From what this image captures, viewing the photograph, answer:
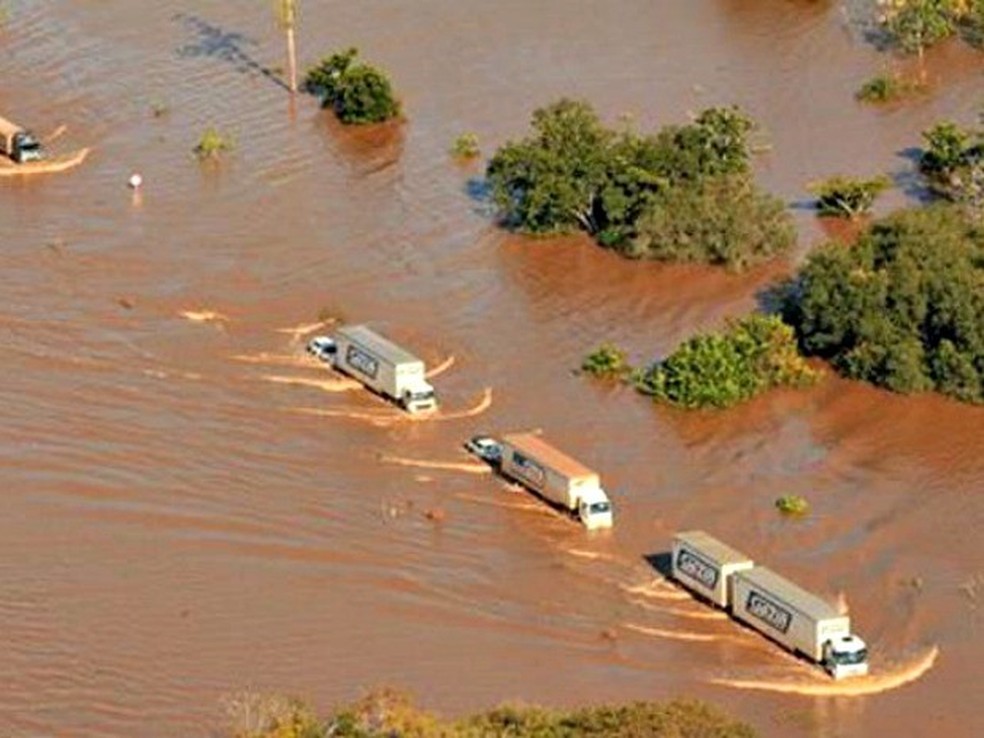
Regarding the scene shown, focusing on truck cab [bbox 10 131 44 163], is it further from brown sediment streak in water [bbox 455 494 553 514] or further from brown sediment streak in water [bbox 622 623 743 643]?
brown sediment streak in water [bbox 622 623 743 643]

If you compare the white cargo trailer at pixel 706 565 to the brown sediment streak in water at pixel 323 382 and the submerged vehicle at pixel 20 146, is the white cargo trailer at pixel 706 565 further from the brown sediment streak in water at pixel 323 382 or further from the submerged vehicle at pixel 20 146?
the submerged vehicle at pixel 20 146

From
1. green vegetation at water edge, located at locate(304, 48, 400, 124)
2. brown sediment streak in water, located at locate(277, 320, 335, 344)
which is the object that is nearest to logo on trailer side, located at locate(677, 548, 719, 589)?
brown sediment streak in water, located at locate(277, 320, 335, 344)

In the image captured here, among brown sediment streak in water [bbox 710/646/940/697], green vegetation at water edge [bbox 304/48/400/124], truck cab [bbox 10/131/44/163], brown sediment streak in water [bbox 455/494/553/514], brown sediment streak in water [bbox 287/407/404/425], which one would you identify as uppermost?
green vegetation at water edge [bbox 304/48/400/124]

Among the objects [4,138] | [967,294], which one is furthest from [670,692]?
[4,138]

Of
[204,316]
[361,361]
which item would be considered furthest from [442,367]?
[204,316]

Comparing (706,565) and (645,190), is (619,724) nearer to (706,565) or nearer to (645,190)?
(706,565)

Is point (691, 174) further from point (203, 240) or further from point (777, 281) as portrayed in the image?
point (203, 240)
